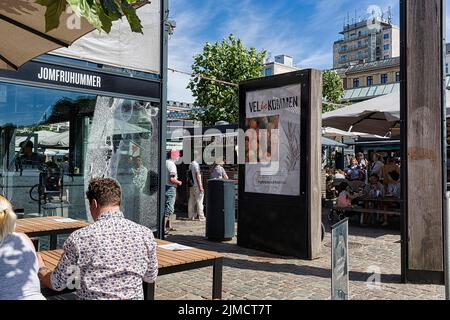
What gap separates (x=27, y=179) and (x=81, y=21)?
334 cm

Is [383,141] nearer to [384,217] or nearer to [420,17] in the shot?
[384,217]

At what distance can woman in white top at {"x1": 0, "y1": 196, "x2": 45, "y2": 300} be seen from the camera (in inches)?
97.5

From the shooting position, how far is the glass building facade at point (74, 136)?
6039 mm

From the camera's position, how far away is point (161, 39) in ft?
24.5

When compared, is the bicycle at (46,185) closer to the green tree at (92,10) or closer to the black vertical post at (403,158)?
the green tree at (92,10)

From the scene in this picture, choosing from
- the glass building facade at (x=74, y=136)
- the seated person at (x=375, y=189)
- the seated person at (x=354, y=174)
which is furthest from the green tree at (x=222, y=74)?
the glass building facade at (x=74, y=136)

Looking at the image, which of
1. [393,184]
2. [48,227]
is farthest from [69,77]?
[393,184]

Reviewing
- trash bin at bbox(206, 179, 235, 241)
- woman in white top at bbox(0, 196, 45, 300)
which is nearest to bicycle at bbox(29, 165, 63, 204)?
trash bin at bbox(206, 179, 235, 241)

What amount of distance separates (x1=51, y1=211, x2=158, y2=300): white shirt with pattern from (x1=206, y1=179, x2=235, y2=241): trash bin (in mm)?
5538

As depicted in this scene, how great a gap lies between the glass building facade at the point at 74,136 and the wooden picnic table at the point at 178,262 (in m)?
2.88

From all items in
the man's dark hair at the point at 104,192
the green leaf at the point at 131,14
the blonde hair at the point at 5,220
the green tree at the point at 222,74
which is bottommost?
the blonde hair at the point at 5,220

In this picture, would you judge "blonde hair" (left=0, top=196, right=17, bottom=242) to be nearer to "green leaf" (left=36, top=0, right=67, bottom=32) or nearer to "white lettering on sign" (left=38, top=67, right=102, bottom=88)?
"green leaf" (left=36, top=0, right=67, bottom=32)

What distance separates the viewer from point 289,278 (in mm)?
5539

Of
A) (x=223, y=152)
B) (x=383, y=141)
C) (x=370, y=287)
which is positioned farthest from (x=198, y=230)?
(x=383, y=141)
